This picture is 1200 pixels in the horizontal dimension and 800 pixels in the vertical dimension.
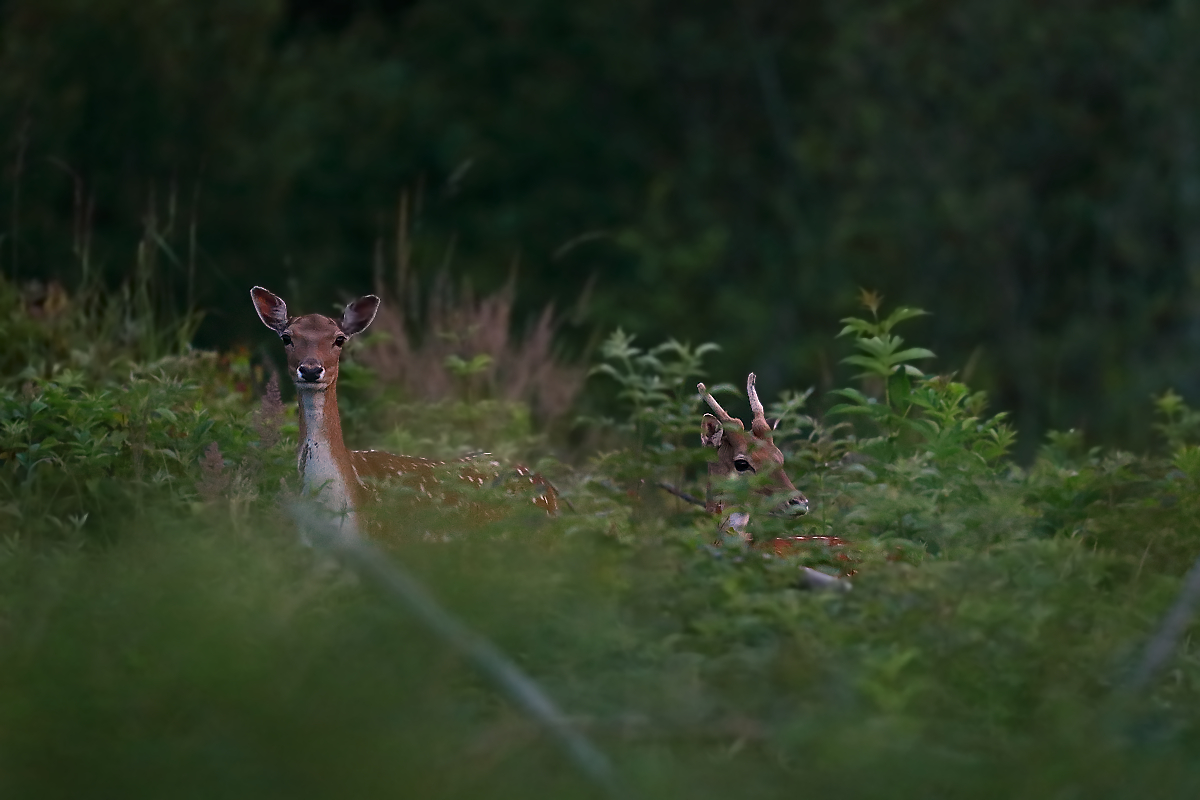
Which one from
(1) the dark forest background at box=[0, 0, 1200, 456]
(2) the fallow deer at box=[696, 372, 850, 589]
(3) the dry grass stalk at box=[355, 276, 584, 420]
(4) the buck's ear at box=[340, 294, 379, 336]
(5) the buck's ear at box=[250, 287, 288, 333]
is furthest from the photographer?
(1) the dark forest background at box=[0, 0, 1200, 456]

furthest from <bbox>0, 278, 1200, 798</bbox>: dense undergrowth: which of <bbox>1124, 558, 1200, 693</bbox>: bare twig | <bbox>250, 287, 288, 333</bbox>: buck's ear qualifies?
<bbox>250, 287, 288, 333</bbox>: buck's ear

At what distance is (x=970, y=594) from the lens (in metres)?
4.24

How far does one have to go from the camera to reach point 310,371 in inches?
235

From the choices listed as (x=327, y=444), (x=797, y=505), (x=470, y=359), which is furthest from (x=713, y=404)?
(x=470, y=359)

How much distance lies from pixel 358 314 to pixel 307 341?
16.3 inches

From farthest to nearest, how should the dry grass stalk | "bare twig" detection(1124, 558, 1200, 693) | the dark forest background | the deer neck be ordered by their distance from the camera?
the dark forest background, the dry grass stalk, the deer neck, "bare twig" detection(1124, 558, 1200, 693)

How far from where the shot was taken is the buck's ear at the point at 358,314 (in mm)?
6453

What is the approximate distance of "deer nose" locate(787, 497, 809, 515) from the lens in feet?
18.0

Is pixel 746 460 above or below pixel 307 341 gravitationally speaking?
below

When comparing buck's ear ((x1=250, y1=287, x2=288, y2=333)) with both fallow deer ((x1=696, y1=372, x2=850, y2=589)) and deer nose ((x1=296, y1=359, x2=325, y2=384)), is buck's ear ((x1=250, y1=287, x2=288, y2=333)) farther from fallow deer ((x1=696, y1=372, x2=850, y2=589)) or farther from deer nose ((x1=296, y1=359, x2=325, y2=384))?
fallow deer ((x1=696, y1=372, x2=850, y2=589))

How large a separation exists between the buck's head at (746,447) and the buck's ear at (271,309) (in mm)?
1309

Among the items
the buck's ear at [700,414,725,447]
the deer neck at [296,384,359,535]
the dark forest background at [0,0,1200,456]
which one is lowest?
the dark forest background at [0,0,1200,456]

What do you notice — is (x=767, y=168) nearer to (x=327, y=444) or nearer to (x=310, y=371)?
(x=310, y=371)

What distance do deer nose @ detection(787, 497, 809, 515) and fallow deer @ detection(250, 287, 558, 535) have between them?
65 cm
